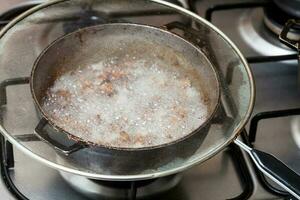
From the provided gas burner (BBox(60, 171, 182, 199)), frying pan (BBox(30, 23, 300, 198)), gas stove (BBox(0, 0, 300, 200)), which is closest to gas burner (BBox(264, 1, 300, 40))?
gas stove (BBox(0, 0, 300, 200))

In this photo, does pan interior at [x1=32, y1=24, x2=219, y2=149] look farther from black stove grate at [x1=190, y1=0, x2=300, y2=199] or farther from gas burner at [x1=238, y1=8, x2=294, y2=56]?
gas burner at [x1=238, y1=8, x2=294, y2=56]

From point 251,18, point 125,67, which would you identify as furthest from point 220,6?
point 125,67

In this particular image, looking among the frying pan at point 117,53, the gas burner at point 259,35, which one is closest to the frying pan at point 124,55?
the frying pan at point 117,53

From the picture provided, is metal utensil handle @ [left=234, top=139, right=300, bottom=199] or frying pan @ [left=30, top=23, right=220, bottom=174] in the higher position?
Result: frying pan @ [left=30, top=23, right=220, bottom=174]

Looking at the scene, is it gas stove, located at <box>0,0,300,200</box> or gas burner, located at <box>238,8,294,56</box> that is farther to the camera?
gas burner, located at <box>238,8,294,56</box>

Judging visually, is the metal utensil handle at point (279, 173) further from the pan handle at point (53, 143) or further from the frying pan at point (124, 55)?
the pan handle at point (53, 143)
